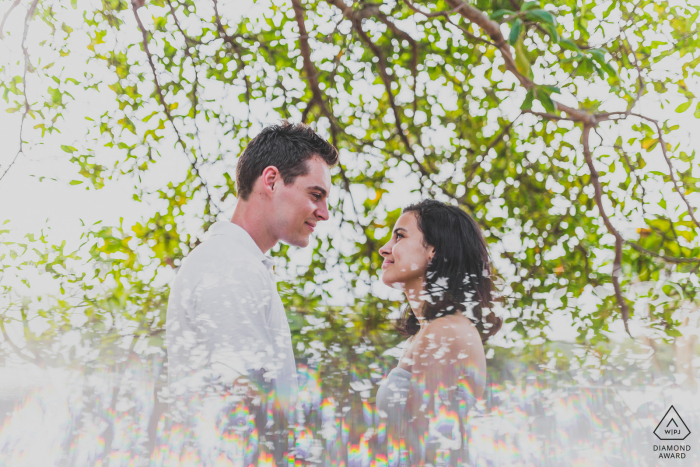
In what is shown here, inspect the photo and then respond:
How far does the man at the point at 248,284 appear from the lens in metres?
0.57

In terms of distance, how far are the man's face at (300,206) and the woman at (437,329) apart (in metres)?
0.14

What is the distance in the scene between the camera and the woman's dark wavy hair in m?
0.66

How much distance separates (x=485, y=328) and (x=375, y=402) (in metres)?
0.20

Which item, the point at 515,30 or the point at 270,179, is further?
the point at 270,179

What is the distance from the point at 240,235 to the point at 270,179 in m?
0.12

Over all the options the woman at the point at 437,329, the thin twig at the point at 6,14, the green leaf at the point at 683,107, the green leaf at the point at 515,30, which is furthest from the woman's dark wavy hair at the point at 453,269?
the thin twig at the point at 6,14

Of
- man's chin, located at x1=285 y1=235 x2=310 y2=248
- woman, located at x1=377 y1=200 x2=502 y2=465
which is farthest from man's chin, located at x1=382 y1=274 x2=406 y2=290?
man's chin, located at x1=285 y1=235 x2=310 y2=248

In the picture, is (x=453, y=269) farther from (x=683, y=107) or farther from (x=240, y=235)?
(x=683, y=107)

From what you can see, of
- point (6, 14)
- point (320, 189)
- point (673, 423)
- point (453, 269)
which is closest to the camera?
point (673, 423)

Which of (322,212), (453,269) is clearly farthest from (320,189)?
(453,269)

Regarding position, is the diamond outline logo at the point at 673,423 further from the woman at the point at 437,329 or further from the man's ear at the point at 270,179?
the man's ear at the point at 270,179

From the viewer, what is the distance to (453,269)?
2.31 ft

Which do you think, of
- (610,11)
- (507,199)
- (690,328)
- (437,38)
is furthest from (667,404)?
(437,38)

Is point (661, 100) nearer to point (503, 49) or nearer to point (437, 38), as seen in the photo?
point (503, 49)
